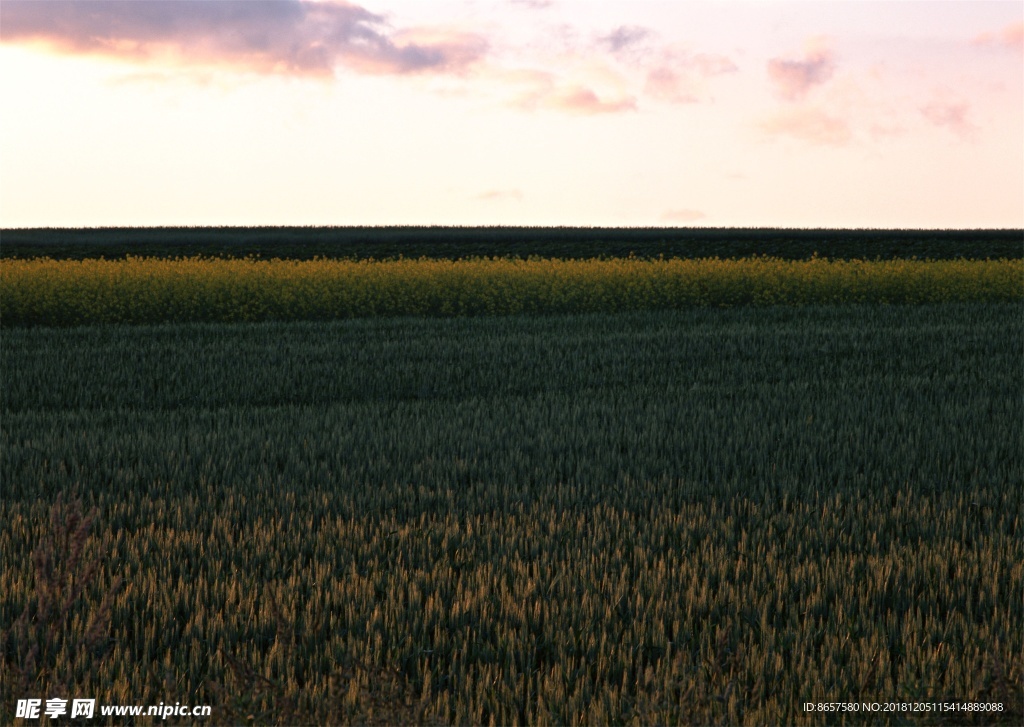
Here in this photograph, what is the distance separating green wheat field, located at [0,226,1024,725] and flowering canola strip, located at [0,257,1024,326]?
573cm

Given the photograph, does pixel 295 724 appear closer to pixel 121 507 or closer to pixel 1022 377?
pixel 121 507

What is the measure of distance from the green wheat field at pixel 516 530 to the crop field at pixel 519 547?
0.03 metres

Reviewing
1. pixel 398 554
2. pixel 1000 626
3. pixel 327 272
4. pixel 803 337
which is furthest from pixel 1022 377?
pixel 327 272

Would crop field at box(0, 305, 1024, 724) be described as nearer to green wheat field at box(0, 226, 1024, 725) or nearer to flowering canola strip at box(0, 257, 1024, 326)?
green wheat field at box(0, 226, 1024, 725)

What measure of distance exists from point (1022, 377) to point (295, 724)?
15059 millimetres

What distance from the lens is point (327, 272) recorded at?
27.3m

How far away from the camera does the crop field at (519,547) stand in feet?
14.8

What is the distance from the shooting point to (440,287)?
27.5 m

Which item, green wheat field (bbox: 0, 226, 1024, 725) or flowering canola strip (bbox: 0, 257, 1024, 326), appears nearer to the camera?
green wheat field (bbox: 0, 226, 1024, 725)

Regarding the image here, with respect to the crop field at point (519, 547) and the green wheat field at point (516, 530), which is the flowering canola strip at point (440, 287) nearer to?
the green wheat field at point (516, 530)

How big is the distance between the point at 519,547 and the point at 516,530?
331mm

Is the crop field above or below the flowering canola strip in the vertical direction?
below

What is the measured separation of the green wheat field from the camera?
14.9 feet

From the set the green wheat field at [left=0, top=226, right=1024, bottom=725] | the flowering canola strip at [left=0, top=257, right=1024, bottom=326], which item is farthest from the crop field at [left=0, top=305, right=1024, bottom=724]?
the flowering canola strip at [left=0, top=257, right=1024, bottom=326]
